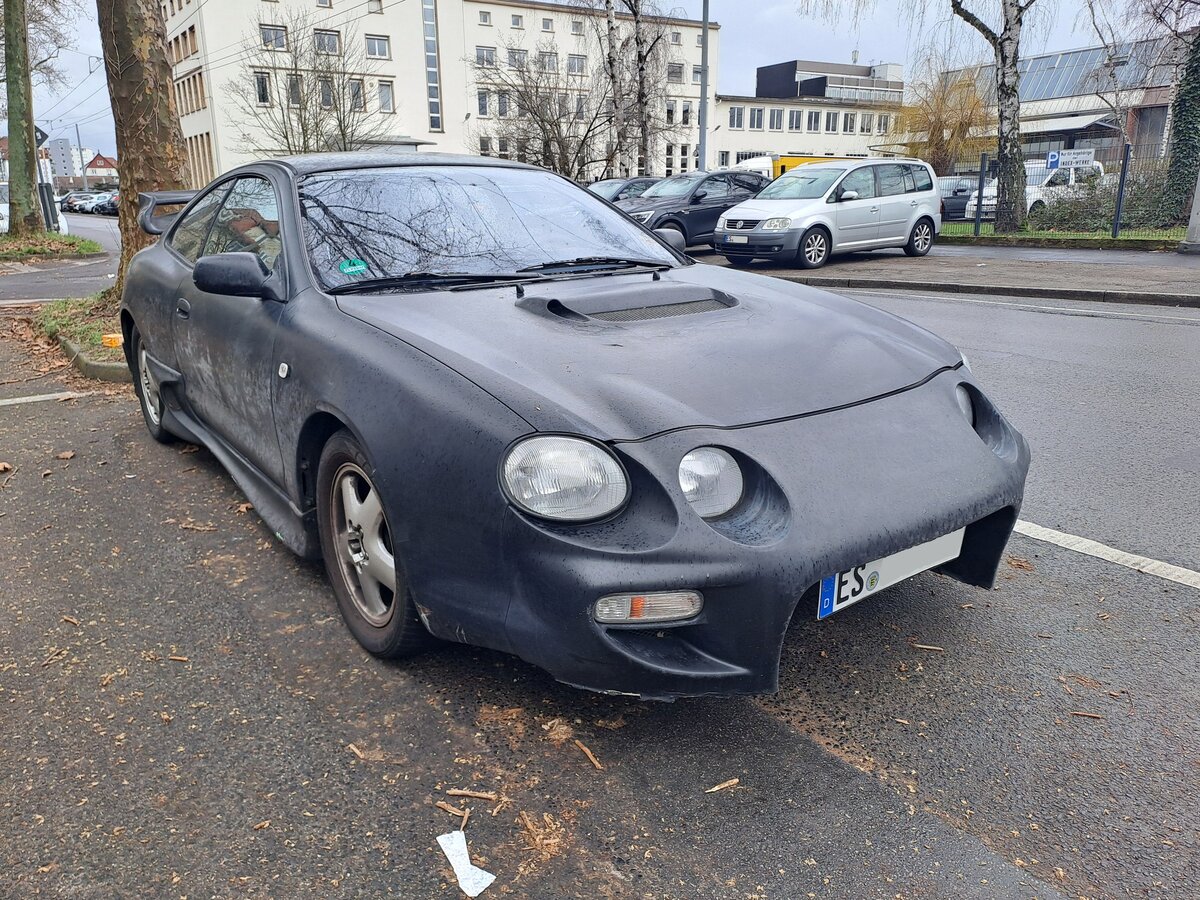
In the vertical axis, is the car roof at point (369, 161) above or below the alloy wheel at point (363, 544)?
above

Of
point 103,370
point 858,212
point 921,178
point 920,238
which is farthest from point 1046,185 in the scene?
point 103,370

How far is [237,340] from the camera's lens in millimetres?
3406

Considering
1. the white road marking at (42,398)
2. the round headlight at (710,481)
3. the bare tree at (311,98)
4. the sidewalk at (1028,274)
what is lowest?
the white road marking at (42,398)

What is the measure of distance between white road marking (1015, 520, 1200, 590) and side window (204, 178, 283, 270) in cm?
306

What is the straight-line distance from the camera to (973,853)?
196 cm

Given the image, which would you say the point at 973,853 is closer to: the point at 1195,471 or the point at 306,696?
the point at 306,696

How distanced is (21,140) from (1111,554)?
2816cm

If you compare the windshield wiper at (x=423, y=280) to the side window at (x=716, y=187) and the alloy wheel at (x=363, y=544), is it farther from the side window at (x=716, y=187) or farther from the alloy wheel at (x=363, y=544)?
the side window at (x=716, y=187)

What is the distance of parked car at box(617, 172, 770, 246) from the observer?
679 inches

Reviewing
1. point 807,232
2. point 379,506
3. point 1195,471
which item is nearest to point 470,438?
point 379,506

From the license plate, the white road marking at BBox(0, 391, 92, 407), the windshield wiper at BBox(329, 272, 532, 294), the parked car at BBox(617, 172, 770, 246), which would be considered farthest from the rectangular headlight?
the parked car at BBox(617, 172, 770, 246)

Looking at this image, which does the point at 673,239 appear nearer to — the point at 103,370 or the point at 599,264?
the point at 599,264

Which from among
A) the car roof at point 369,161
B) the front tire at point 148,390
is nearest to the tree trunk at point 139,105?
the front tire at point 148,390

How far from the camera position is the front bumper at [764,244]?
14.5 metres
